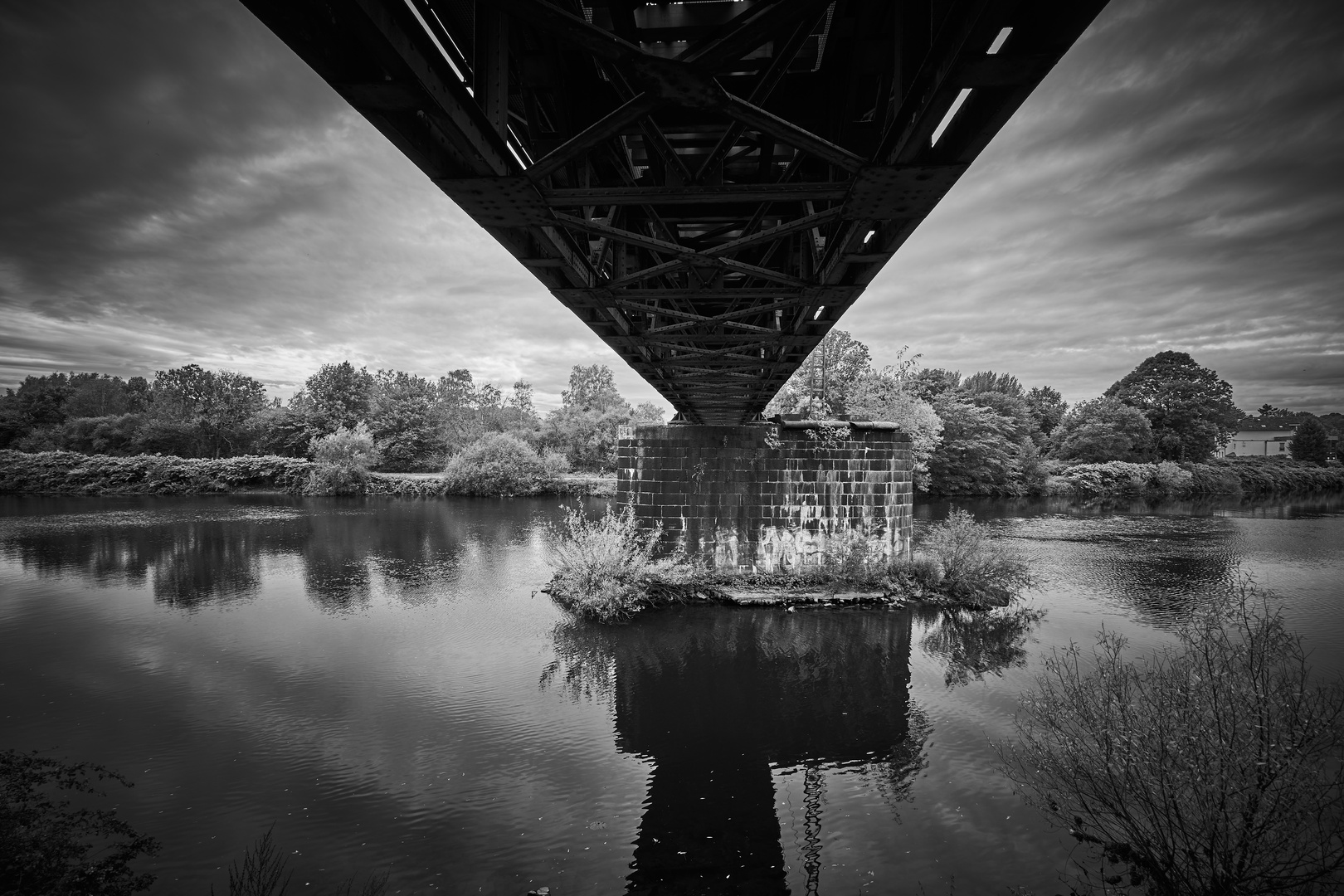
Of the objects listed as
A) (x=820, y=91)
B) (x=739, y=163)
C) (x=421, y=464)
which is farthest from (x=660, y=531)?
(x=421, y=464)

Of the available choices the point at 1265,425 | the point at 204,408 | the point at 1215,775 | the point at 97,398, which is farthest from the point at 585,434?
the point at 1265,425

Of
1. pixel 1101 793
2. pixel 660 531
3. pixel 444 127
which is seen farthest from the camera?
pixel 660 531

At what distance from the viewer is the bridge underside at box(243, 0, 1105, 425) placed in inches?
89.4

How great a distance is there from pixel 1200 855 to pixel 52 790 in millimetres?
10273

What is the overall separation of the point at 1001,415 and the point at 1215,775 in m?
47.9

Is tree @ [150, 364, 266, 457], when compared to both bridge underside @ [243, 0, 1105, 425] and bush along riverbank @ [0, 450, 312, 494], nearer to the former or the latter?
bush along riverbank @ [0, 450, 312, 494]

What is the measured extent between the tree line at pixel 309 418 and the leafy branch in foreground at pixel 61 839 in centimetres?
3639

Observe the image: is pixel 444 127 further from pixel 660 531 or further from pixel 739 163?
pixel 660 531

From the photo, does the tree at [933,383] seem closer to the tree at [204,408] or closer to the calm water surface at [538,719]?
the calm water surface at [538,719]

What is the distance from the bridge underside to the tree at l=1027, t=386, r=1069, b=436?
59.8 m

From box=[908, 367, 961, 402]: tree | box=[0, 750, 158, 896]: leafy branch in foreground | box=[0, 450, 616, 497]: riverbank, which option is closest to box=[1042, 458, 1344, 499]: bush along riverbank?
box=[908, 367, 961, 402]: tree

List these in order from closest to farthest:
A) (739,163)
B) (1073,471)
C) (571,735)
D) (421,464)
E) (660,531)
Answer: (739,163) < (571,735) < (660,531) < (1073,471) < (421,464)

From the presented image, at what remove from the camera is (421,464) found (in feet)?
170

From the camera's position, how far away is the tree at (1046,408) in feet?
201
